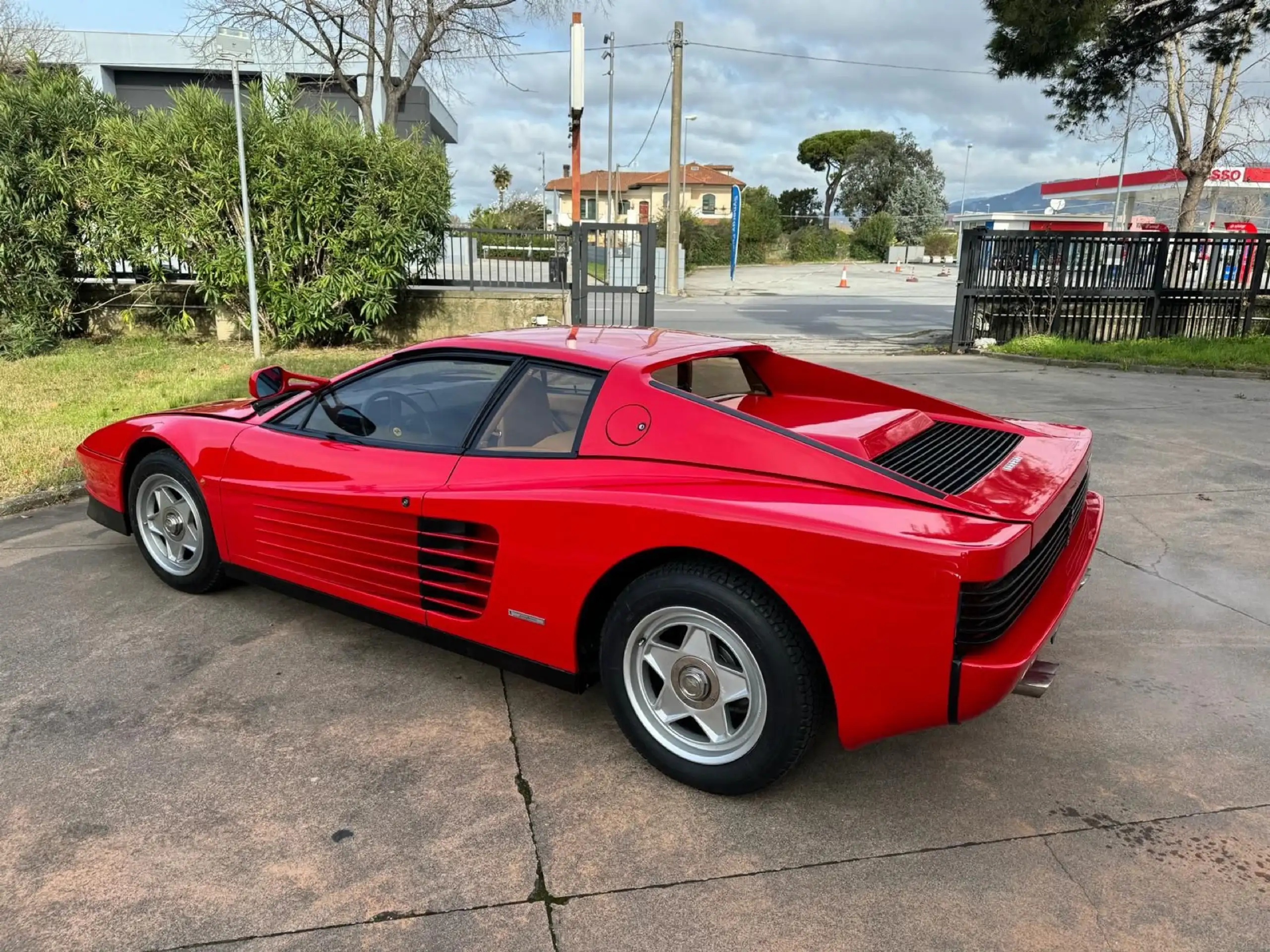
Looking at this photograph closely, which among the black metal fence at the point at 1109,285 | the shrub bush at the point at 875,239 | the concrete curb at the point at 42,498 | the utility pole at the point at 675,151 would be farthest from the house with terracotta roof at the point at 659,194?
the concrete curb at the point at 42,498

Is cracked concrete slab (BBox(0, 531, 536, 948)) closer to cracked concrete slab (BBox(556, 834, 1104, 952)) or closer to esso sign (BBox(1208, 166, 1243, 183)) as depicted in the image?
cracked concrete slab (BBox(556, 834, 1104, 952))

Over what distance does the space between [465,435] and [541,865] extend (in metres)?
1.42

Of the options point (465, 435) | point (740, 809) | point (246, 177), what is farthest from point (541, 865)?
point (246, 177)

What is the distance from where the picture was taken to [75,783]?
2.69 meters

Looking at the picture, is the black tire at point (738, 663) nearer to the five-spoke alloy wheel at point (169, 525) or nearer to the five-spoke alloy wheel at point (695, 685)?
the five-spoke alloy wheel at point (695, 685)

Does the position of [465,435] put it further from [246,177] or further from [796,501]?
[246,177]

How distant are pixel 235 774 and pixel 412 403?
1.46 meters

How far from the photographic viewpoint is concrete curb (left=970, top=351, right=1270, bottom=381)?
11.4 meters

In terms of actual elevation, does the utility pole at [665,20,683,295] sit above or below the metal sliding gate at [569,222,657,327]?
above

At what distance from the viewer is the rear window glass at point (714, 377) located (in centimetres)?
302

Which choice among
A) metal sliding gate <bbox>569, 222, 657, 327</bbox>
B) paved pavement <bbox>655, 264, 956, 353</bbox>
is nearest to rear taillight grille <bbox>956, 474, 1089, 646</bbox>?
metal sliding gate <bbox>569, 222, 657, 327</bbox>

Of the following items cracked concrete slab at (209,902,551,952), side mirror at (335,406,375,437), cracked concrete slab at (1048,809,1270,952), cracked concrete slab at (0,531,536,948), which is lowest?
cracked concrete slab at (209,902,551,952)

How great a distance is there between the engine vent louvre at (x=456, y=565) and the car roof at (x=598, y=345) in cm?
66

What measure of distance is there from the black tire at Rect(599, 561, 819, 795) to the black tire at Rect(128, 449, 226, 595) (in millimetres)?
2069
